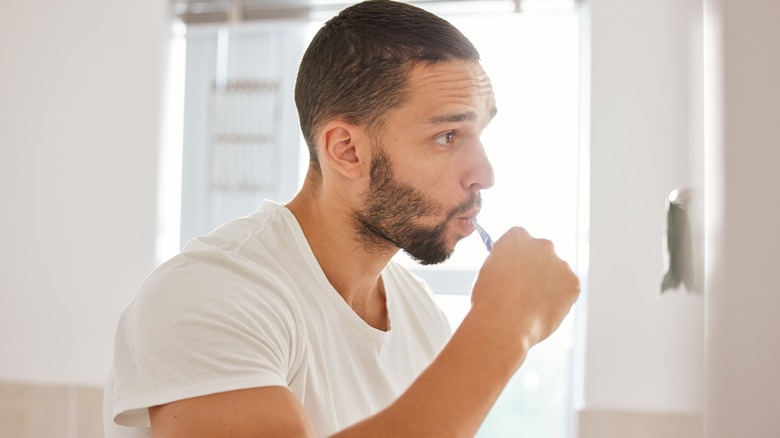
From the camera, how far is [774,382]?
573 millimetres

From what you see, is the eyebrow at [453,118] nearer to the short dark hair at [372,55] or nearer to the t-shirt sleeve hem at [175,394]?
the short dark hair at [372,55]

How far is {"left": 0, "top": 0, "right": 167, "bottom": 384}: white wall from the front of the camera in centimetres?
199

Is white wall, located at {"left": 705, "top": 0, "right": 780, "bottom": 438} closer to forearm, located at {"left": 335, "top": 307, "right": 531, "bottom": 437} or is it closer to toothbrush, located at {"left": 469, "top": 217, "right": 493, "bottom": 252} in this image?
forearm, located at {"left": 335, "top": 307, "right": 531, "bottom": 437}

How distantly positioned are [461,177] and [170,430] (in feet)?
1.45

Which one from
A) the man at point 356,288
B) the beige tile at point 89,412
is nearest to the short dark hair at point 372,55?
the man at point 356,288

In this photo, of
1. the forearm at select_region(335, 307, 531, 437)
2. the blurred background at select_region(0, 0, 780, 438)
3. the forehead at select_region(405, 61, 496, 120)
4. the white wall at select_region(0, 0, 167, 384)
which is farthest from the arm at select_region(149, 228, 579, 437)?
the white wall at select_region(0, 0, 167, 384)

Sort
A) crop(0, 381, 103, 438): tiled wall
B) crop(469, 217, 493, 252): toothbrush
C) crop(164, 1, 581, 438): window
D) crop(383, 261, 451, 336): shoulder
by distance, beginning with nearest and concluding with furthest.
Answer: crop(469, 217, 493, 252): toothbrush
crop(383, 261, 451, 336): shoulder
crop(164, 1, 581, 438): window
crop(0, 381, 103, 438): tiled wall

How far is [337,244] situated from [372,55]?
9.4 inches

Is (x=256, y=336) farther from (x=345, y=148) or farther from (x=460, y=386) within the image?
(x=345, y=148)

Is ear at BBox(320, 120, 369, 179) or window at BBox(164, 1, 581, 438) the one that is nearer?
ear at BBox(320, 120, 369, 179)

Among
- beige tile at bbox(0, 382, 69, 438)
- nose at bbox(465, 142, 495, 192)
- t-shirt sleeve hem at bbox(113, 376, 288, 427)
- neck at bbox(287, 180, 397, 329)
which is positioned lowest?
beige tile at bbox(0, 382, 69, 438)

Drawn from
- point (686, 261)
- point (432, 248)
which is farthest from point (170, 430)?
point (686, 261)

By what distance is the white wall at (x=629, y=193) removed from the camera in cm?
170

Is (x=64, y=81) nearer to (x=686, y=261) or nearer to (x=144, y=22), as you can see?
(x=144, y=22)
